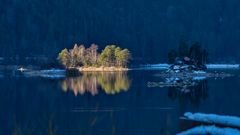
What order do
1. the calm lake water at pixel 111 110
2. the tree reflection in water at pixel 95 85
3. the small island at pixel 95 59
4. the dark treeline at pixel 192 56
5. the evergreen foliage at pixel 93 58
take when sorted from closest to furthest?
the calm lake water at pixel 111 110, the tree reflection in water at pixel 95 85, the dark treeline at pixel 192 56, the evergreen foliage at pixel 93 58, the small island at pixel 95 59

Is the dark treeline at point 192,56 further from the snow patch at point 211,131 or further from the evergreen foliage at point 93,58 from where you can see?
the snow patch at point 211,131

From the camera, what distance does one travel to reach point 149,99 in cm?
4112

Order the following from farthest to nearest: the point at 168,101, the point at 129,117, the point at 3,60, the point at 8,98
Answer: the point at 3,60 < the point at 8,98 < the point at 168,101 < the point at 129,117

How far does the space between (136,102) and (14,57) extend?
161067mm

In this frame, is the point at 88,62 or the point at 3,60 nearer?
the point at 88,62

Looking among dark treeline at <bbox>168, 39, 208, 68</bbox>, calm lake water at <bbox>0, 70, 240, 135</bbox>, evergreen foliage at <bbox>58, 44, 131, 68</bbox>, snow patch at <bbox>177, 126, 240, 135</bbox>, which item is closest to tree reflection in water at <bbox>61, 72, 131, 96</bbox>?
calm lake water at <bbox>0, 70, 240, 135</bbox>

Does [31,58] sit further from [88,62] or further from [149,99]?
[149,99]

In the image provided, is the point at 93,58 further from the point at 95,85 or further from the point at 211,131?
the point at 211,131

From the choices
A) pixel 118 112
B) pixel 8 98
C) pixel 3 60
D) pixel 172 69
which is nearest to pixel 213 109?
pixel 118 112

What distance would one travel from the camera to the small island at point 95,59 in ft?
416

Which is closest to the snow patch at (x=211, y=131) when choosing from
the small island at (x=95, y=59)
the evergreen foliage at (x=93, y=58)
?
the evergreen foliage at (x=93, y=58)

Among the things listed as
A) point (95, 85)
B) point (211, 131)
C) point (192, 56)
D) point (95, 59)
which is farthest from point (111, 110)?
point (95, 59)

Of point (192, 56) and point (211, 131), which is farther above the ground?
point (192, 56)

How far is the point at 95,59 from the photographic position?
428 ft
